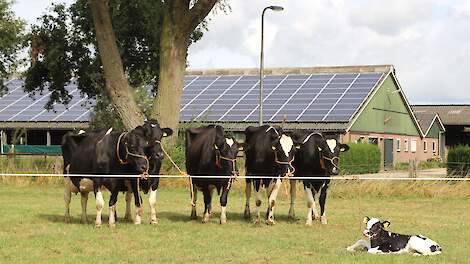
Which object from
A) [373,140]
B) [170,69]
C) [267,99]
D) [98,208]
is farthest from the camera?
[373,140]

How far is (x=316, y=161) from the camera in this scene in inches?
753

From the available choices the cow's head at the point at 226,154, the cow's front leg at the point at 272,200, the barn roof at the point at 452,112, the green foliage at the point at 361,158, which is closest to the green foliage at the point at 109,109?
the green foliage at the point at 361,158

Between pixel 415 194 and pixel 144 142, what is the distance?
13374mm

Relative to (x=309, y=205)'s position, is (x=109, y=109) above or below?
above

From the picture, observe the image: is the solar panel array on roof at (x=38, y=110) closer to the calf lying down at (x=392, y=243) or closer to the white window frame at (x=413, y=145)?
the white window frame at (x=413, y=145)

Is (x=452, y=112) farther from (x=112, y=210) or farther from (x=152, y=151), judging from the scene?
(x=112, y=210)

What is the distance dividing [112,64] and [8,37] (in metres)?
11.3

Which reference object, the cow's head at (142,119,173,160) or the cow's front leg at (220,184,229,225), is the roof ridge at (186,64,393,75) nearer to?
the cow's front leg at (220,184,229,225)

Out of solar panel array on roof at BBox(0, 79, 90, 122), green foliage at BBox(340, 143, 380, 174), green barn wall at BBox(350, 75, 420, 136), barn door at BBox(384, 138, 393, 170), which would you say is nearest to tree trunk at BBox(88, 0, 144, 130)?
green foliage at BBox(340, 143, 380, 174)

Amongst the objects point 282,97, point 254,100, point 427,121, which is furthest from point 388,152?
point 427,121

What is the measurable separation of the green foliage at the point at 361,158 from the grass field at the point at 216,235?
748 inches

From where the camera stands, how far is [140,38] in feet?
136

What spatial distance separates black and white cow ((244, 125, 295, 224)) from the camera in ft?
61.2

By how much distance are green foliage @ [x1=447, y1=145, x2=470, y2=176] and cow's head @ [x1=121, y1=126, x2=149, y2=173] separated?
2034cm
